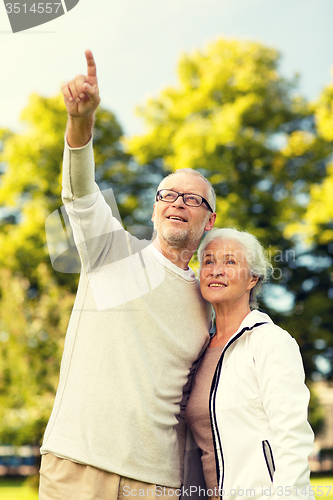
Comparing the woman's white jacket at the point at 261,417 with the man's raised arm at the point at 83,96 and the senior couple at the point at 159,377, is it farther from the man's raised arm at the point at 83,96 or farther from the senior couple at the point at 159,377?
the man's raised arm at the point at 83,96

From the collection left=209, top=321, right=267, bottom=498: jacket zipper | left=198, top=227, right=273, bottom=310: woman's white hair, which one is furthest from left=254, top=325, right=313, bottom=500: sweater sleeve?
left=198, top=227, right=273, bottom=310: woman's white hair

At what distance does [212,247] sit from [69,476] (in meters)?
1.41

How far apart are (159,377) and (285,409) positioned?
2.03 ft

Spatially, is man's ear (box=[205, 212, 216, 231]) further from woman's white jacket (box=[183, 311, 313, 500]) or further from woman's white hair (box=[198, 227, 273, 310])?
woman's white jacket (box=[183, 311, 313, 500])

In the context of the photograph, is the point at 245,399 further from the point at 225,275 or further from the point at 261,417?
the point at 225,275

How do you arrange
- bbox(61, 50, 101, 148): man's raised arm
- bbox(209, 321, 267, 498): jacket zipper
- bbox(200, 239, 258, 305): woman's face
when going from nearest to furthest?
1. bbox(61, 50, 101, 148): man's raised arm
2. bbox(209, 321, 267, 498): jacket zipper
3. bbox(200, 239, 258, 305): woman's face

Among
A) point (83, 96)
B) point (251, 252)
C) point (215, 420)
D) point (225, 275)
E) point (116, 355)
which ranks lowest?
point (215, 420)

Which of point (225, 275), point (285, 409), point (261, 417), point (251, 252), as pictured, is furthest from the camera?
point (251, 252)

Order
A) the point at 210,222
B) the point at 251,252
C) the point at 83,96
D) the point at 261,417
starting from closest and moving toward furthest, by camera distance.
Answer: the point at 83,96, the point at 261,417, the point at 251,252, the point at 210,222

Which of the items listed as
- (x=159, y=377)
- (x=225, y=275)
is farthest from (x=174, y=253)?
(x=159, y=377)

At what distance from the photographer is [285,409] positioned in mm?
2137

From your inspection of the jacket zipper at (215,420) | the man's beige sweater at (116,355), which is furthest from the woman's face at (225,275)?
the jacket zipper at (215,420)

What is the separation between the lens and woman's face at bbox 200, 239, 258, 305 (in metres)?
2.78

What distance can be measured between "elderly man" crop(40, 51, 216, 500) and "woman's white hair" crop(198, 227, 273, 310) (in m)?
0.28
